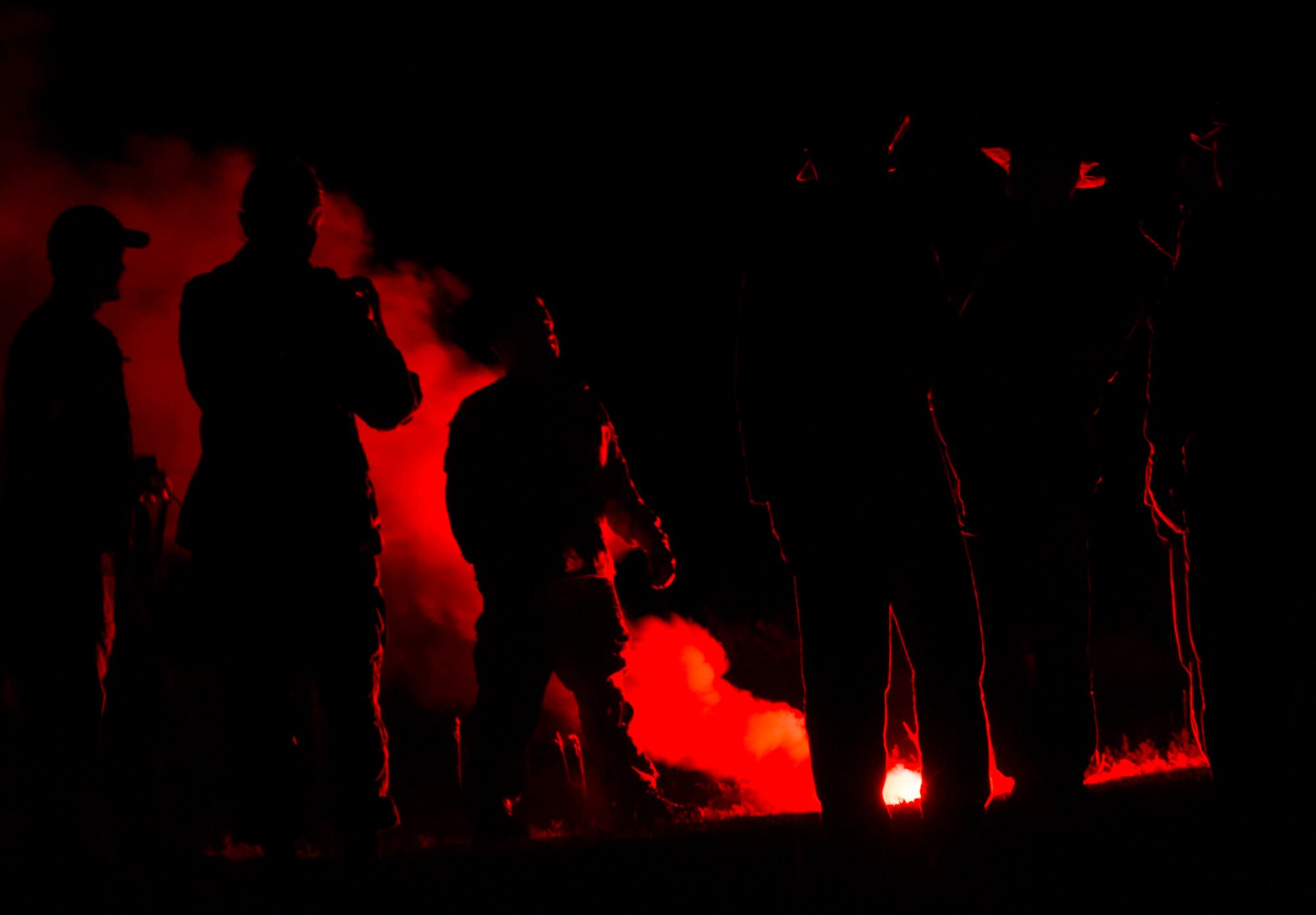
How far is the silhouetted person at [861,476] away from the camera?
237 cm

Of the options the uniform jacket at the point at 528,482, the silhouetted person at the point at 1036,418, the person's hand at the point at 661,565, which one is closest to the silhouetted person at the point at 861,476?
the silhouetted person at the point at 1036,418

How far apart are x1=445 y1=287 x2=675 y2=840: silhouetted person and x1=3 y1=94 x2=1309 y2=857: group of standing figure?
1.21 metres

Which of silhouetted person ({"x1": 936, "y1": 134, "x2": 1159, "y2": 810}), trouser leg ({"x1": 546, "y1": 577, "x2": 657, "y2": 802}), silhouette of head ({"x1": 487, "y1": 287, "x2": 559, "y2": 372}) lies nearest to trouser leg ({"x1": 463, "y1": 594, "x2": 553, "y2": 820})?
trouser leg ({"x1": 546, "y1": 577, "x2": 657, "y2": 802})

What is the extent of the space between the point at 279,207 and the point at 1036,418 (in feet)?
7.83

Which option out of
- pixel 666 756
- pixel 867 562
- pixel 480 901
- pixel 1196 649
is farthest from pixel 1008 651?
pixel 666 756

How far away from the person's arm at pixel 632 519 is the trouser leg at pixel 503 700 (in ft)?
2.13

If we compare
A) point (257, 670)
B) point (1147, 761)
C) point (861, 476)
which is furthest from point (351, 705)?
point (1147, 761)

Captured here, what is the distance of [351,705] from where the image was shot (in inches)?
104

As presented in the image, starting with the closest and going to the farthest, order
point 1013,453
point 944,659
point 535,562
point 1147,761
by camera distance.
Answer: point 944,659
point 1013,453
point 535,562
point 1147,761

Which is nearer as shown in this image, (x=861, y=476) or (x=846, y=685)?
(x=846, y=685)

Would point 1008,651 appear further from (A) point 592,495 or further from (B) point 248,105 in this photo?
(B) point 248,105

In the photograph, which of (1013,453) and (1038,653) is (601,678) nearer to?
(1038,653)

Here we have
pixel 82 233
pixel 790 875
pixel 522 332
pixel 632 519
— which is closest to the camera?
pixel 790 875

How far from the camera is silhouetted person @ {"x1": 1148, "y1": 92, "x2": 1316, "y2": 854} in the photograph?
2445mm
